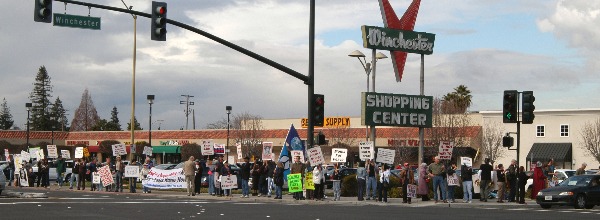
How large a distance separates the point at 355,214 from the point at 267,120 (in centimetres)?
→ 7043

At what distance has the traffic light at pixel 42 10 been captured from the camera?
85.8 feet

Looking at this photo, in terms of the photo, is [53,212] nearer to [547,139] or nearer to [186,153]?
[547,139]

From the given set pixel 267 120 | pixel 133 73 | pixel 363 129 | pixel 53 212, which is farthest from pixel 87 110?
pixel 53 212

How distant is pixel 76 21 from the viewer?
28.3 m

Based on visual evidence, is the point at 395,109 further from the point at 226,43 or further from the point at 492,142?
the point at 492,142

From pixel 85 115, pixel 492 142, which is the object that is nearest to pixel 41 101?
pixel 85 115

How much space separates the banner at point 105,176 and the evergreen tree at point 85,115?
115743 mm

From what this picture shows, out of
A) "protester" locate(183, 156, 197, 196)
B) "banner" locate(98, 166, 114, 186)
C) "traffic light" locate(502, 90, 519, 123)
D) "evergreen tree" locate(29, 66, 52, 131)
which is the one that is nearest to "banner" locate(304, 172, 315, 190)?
"protester" locate(183, 156, 197, 196)

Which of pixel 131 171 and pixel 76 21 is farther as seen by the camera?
pixel 131 171

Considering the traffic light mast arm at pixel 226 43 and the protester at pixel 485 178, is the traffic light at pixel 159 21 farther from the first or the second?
the protester at pixel 485 178

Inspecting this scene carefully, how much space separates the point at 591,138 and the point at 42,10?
53.7 metres

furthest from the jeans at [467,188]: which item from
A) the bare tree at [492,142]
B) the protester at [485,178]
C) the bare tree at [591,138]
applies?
the bare tree at [492,142]

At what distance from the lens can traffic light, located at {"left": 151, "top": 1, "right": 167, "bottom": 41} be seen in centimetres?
2748

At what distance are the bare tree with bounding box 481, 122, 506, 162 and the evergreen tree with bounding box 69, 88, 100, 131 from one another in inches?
3678
